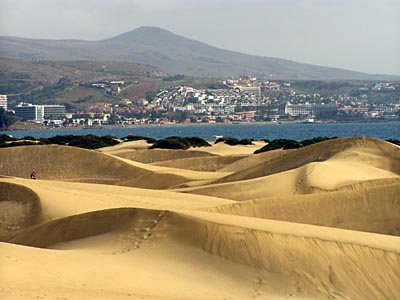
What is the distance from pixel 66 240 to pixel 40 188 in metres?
6.17

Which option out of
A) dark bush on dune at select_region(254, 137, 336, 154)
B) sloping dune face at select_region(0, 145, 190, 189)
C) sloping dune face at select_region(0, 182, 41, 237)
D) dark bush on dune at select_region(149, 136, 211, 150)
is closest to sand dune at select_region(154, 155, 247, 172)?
dark bush on dune at select_region(254, 137, 336, 154)

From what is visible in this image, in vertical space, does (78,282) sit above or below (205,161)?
above

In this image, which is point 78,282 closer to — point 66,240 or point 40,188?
point 66,240

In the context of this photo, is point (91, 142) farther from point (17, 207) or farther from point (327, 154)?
point (17, 207)

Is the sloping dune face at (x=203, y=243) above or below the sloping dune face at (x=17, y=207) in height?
above

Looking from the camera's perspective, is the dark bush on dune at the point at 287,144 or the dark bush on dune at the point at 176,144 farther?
the dark bush on dune at the point at 176,144

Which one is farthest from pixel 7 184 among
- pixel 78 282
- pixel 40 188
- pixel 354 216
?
pixel 78 282

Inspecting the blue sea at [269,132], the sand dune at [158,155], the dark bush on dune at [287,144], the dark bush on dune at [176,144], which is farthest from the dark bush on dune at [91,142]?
the blue sea at [269,132]

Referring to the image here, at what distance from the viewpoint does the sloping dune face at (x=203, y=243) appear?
1243cm

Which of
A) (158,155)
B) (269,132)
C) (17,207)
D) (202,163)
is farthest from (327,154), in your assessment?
(269,132)

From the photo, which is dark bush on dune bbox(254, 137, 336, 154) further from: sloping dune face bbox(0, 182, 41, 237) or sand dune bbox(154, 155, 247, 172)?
sloping dune face bbox(0, 182, 41, 237)

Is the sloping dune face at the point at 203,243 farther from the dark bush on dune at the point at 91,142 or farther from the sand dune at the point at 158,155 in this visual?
the dark bush on dune at the point at 91,142

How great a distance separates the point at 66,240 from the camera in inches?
663

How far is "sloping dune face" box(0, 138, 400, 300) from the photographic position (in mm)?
12430
